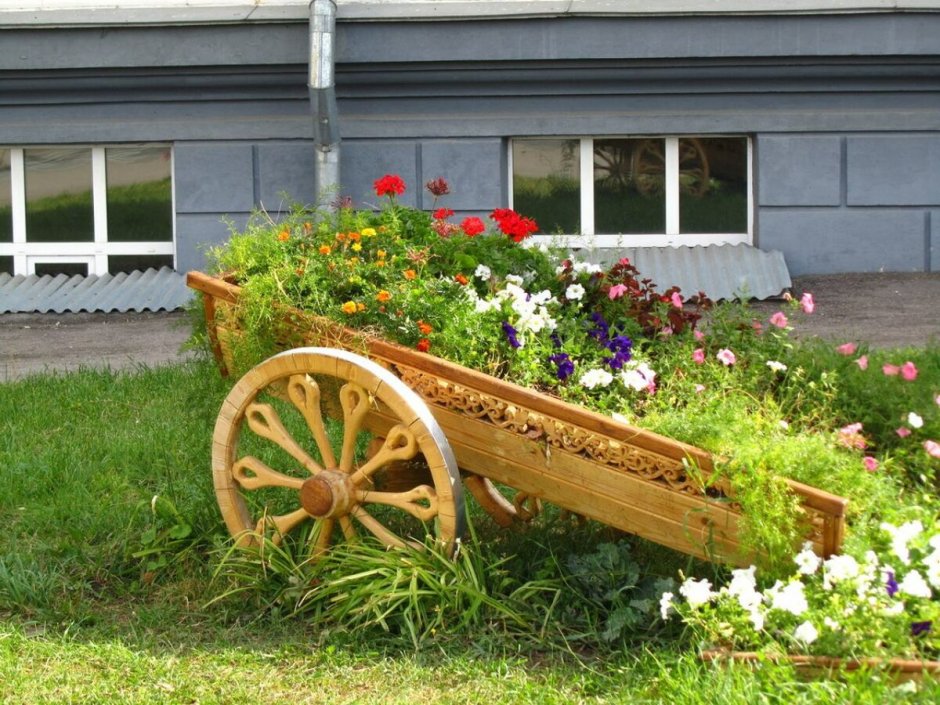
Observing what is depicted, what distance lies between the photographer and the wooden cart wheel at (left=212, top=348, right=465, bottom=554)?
12.1 ft

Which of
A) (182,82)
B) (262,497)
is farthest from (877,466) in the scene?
(182,82)

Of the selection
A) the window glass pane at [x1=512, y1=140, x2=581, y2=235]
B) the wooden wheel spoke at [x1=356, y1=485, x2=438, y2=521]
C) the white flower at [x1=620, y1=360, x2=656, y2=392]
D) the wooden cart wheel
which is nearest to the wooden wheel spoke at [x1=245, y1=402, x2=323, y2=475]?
the wooden cart wheel

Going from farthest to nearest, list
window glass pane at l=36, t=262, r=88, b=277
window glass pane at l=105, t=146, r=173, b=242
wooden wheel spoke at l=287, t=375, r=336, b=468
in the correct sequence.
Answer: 1. window glass pane at l=36, t=262, r=88, b=277
2. window glass pane at l=105, t=146, r=173, b=242
3. wooden wheel spoke at l=287, t=375, r=336, b=468

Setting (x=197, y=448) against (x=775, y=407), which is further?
(x=197, y=448)

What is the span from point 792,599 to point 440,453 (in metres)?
1.03

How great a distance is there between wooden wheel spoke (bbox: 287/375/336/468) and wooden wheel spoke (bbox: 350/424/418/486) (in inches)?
5.3

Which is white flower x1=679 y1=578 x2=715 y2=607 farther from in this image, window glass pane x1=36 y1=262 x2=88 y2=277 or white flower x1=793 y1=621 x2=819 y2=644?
window glass pane x1=36 y1=262 x2=88 y2=277

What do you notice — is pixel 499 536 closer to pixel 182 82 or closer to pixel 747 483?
pixel 747 483

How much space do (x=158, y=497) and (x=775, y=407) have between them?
2077 millimetres

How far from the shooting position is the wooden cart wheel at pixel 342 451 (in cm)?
367

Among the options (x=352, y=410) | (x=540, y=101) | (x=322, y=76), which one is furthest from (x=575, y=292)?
(x=540, y=101)

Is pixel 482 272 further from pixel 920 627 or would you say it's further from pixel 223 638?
pixel 920 627

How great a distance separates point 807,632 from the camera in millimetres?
3141

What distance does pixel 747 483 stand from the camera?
10.8 feet
